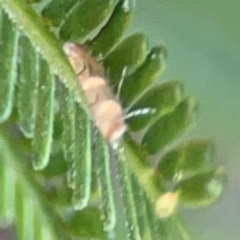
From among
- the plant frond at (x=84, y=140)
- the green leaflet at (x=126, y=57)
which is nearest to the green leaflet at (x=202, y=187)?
the plant frond at (x=84, y=140)

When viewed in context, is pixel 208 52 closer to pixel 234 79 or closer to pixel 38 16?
pixel 234 79

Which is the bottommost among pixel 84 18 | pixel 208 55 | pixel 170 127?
pixel 208 55

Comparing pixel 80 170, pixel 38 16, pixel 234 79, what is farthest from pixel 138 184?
pixel 234 79

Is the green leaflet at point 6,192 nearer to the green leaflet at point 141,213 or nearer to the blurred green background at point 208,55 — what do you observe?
the green leaflet at point 141,213

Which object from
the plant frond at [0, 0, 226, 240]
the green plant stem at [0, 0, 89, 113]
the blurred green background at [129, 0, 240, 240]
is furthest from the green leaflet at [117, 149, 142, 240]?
the blurred green background at [129, 0, 240, 240]

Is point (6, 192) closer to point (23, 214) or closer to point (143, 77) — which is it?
point (23, 214)

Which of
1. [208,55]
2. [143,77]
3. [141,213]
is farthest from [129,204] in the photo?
[208,55]
